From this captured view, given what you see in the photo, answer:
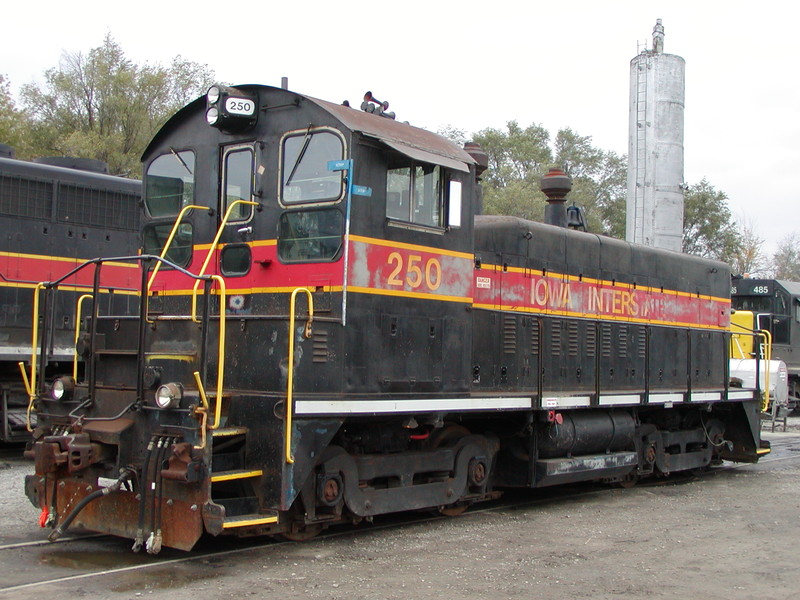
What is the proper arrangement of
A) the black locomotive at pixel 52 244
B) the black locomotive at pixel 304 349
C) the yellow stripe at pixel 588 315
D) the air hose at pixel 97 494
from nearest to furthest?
the air hose at pixel 97 494, the black locomotive at pixel 304 349, the yellow stripe at pixel 588 315, the black locomotive at pixel 52 244

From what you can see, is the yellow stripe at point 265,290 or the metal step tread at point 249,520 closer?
the metal step tread at point 249,520

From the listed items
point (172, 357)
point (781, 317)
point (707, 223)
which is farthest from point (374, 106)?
point (707, 223)

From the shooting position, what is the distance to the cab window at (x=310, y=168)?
7.22m

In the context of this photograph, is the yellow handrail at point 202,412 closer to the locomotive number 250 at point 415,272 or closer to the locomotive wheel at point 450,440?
the locomotive number 250 at point 415,272

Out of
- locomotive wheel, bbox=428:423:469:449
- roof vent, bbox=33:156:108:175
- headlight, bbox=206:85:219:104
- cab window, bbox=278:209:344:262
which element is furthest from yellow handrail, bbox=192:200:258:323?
roof vent, bbox=33:156:108:175

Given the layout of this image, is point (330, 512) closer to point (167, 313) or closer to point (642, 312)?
point (167, 313)

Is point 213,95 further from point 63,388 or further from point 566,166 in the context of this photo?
point 566,166

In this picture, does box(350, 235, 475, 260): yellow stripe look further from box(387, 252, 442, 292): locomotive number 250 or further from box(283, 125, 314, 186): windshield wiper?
box(283, 125, 314, 186): windshield wiper

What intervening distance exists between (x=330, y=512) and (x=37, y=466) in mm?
2351

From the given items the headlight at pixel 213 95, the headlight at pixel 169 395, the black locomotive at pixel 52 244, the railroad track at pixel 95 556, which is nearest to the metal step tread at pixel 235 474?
the headlight at pixel 169 395

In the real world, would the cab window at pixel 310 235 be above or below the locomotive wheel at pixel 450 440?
above

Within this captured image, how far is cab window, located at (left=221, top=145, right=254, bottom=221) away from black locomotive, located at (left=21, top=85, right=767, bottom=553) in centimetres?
2

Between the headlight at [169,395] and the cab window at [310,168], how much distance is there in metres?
1.90

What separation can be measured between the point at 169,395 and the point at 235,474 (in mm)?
755
